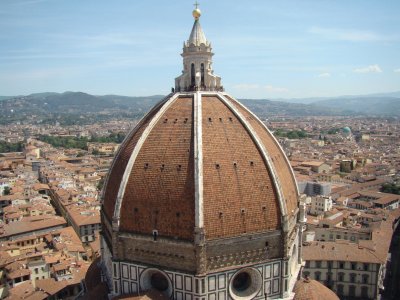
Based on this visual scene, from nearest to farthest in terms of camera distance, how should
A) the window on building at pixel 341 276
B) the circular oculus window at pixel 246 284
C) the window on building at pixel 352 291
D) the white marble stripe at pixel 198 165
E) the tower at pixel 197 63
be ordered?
the white marble stripe at pixel 198 165, the circular oculus window at pixel 246 284, the tower at pixel 197 63, the window on building at pixel 352 291, the window on building at pixel 341 276

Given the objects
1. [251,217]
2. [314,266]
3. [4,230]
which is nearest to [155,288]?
[251,217]

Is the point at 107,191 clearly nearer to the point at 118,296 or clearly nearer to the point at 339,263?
the point at 118,296

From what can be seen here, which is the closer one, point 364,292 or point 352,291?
point 364,292

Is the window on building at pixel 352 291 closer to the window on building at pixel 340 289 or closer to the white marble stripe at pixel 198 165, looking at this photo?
the window on building at pixel 340 289

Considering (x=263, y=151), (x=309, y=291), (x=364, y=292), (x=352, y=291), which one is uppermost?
(x=263, y=151)

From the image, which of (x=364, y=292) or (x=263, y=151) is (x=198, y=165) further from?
(x=364, y=292)

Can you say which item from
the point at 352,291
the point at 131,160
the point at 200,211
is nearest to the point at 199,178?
the point at 200,211

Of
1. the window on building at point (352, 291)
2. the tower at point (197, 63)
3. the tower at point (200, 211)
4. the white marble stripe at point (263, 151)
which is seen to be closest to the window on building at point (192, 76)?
the tower at point (197, 63)
